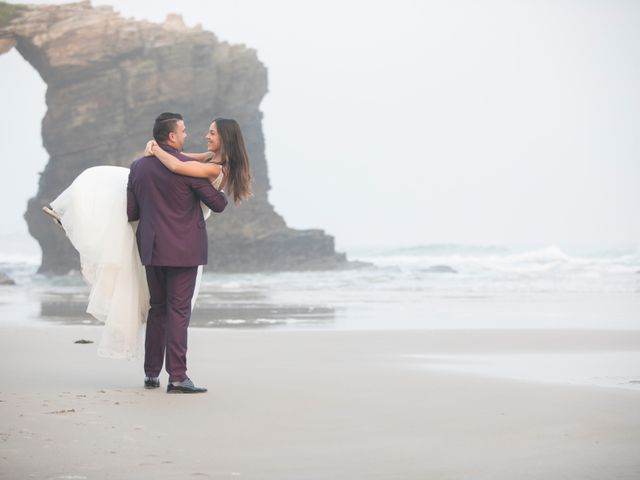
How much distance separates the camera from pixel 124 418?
4.63 metres

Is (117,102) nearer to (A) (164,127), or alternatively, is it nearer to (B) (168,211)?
(A) (164,127)

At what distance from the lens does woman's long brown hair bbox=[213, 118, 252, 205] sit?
5746 mm

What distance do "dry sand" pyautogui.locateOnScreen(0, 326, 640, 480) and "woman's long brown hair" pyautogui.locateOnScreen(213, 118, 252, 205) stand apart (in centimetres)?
114

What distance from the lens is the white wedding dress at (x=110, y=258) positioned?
570 cm

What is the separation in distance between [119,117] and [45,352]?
123 ft

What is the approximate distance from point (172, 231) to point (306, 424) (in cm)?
151

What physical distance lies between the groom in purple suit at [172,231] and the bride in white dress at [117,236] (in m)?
0.11

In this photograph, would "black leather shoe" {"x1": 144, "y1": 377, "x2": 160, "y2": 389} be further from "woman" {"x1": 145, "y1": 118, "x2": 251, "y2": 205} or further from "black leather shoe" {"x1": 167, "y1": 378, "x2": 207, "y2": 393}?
"woman" {"x1": 145, "y1": 118, "x2": 251, "y2": 205}

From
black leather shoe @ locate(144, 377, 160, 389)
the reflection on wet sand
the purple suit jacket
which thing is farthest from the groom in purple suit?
the reflection on wet sand

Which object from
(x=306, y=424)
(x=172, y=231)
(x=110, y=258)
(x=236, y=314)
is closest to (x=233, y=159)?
(x=172, y=231)

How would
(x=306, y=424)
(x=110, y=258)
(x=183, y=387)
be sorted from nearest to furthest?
1. (x=306, y=424)
2. (x=183, y=387)
3. (x=110, y=258)

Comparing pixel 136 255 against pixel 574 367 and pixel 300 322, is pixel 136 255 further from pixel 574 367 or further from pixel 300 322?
pixel 300 322

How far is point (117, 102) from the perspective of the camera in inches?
1738

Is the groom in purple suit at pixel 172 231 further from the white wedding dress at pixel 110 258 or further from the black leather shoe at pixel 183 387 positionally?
the white wedding dress at pixel 110 258
